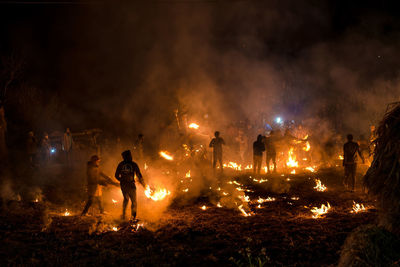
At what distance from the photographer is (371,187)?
3592mm

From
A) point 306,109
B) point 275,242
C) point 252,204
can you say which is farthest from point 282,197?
point 306,109

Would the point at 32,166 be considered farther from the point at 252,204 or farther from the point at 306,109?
the point at 306,109

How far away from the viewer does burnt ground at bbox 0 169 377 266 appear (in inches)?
176

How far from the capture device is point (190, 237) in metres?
5.50

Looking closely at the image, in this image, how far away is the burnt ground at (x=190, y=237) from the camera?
448cm

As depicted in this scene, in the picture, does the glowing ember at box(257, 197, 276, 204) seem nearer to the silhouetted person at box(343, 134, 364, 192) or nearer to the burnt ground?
the burnt ground

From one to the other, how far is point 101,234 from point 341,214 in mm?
5470

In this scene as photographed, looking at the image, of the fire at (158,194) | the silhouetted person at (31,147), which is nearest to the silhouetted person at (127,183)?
the fire at (158,194)

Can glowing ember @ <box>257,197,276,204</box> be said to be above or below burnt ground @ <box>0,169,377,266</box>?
above

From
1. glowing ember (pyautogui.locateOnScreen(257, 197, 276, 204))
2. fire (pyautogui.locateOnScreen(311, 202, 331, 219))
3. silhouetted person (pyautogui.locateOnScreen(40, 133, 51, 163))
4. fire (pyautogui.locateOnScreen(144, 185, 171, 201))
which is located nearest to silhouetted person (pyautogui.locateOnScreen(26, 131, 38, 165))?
silhouetted person (pyautogui.locateOnScreen(40, 133, 51, 163))

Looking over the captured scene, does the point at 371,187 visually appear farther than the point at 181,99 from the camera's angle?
No

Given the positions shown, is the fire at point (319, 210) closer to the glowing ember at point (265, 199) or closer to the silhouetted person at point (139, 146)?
the glowing ember at point (265, 199)

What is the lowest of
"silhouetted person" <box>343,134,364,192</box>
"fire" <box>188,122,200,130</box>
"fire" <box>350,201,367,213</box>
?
"fire" <box>350,201,367,213</box>

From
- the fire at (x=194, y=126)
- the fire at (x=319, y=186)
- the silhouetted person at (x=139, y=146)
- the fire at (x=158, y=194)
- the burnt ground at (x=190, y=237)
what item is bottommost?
the burnt ground at (x=190, y=237)
